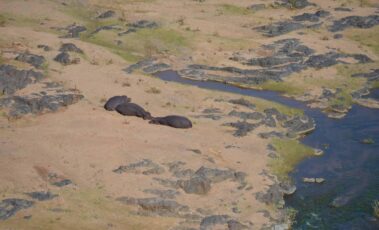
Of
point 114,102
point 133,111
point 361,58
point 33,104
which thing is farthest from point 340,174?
point 361,58

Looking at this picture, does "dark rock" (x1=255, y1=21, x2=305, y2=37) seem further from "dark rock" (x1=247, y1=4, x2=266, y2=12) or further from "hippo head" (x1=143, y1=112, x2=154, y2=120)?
"hippo head" (x1=143, y1=112, x2=154, y2=120)

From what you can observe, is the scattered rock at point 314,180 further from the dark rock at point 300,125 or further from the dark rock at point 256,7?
the dark rock at point 256,7

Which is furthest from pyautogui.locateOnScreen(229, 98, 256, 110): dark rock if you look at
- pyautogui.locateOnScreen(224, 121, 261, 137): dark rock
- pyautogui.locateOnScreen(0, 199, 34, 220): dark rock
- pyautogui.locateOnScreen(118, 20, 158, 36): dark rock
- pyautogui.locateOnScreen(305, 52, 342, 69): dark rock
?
pyautogui.locateOnScreen(118, 20, 158, 36): dark rock

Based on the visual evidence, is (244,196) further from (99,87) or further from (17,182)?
(99,87)

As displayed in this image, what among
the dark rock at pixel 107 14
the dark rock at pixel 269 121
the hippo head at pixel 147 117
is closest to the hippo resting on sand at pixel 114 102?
the hippo head at pixel 147 117

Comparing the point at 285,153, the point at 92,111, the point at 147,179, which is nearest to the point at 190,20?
the point at 92,111

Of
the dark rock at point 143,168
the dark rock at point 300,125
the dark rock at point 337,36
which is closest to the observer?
the dark rock at point 143,168
